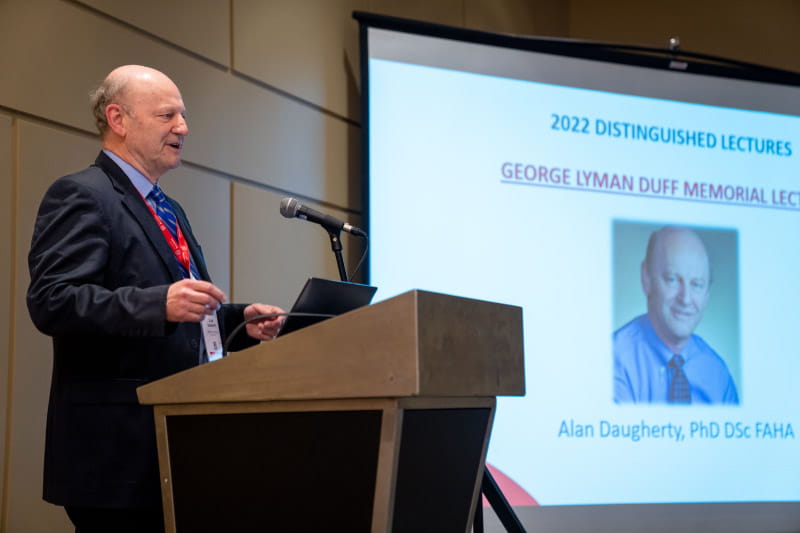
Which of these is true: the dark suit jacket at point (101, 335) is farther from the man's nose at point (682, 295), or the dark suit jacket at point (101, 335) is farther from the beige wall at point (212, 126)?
the man's nose at point (682, 295)

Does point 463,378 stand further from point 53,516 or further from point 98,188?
point 53,516

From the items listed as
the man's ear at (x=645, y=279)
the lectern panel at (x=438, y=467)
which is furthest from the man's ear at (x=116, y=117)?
the man's ear at (x=645, y=279)

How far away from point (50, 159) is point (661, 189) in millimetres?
2569

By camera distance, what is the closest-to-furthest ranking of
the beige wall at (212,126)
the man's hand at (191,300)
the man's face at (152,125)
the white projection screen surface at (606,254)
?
the man's hand at (191,300) → the man's face at (152,125) → the beige wall at (212,126) → the white projection screen surface at (606,254)

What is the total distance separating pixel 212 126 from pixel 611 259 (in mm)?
1754

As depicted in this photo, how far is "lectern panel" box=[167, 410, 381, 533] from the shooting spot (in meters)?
1.38

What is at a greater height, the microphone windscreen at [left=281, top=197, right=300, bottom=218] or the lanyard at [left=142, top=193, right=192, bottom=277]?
the microphone windscreen at [left=281, top=197, right=300, bottom=218]

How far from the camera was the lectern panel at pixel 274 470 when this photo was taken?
138cm

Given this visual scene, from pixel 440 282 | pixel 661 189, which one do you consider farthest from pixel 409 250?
pixel 661 189

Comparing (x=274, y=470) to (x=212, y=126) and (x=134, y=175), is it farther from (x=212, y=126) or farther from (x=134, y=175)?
(x=212, y=126)

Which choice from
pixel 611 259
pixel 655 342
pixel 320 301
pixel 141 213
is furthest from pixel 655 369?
pixel 141 213

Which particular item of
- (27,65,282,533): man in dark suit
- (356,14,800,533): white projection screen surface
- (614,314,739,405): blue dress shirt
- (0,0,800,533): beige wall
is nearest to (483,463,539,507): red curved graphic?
(356,14,800,533): white projection screen surface

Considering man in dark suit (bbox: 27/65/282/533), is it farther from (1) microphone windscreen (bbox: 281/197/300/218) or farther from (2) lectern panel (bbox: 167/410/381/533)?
(1) microphone windscreen (bbox: 281/197/300/218)

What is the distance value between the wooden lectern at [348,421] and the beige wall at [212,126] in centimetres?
106
